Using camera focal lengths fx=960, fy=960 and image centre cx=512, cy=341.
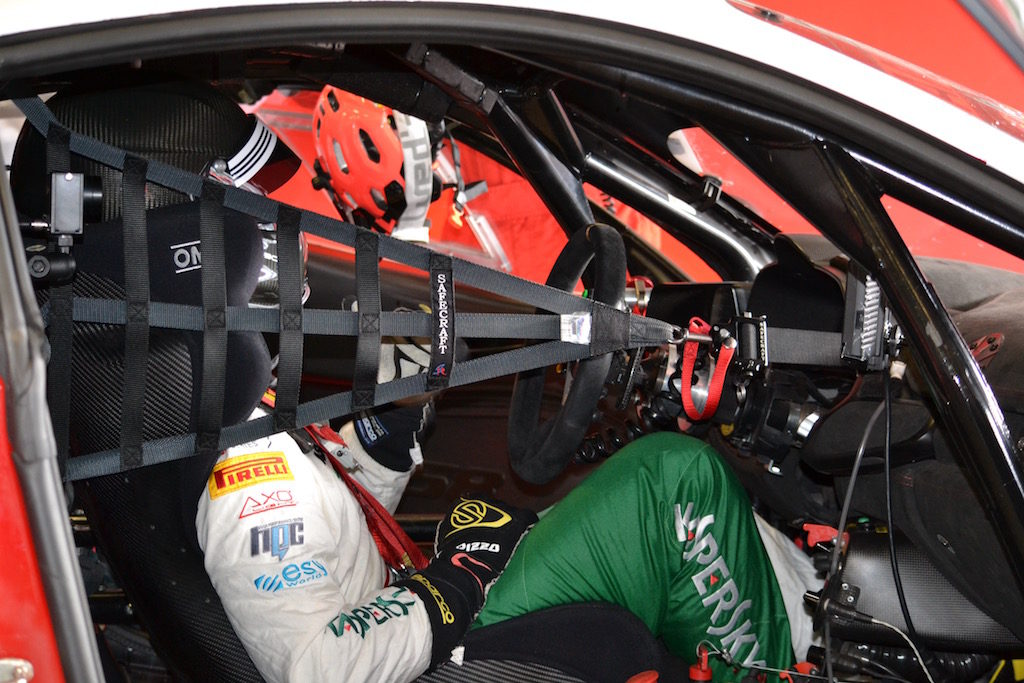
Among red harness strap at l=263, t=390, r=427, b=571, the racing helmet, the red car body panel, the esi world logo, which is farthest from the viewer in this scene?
the racing helmet

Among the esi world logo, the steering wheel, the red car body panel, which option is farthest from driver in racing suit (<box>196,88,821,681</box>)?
the red car body panel

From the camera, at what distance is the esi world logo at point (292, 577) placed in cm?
133

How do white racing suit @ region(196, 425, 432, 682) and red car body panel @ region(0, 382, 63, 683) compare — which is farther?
white racing suit @ region(196, 425, 432, 682)

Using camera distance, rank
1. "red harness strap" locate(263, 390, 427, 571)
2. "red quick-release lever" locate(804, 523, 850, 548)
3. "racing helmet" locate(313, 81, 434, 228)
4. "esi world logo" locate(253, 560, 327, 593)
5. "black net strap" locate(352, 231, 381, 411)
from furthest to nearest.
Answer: "racing helmet" locate(313, 81, 434, 228) < "red harness strap" locate(263, 390, 427, 571) < "red quick-release lever" locate(804, 523, 850, 548) < "esi world logo" locate(253, 560, 327, 593) < "black net strap" locate(352, 231, 381, 411)

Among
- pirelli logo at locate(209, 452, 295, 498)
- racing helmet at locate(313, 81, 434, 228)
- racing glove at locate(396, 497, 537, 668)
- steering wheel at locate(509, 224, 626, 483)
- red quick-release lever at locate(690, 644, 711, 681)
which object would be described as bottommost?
red quick-release lever at locate(690, 644, 711, 681)

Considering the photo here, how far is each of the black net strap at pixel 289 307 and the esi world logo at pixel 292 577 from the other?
10.1 inches

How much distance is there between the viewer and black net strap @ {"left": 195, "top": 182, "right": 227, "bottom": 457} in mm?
1175

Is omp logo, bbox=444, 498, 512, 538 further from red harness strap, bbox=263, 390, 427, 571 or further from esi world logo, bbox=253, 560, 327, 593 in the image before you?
esi world logo, bbox=253, 560, 327, 593

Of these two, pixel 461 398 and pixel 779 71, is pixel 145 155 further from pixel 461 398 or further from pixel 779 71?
pixel 461 398

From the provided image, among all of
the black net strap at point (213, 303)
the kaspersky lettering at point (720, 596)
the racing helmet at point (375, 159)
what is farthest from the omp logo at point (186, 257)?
the racing helmet at point (375, 159)

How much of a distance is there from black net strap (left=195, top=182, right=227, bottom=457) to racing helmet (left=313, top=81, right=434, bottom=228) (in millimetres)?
1604

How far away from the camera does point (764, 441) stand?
156 centimetres

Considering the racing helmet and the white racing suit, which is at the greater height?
the racing helmet

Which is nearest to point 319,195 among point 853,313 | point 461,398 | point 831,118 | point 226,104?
point 461,398
